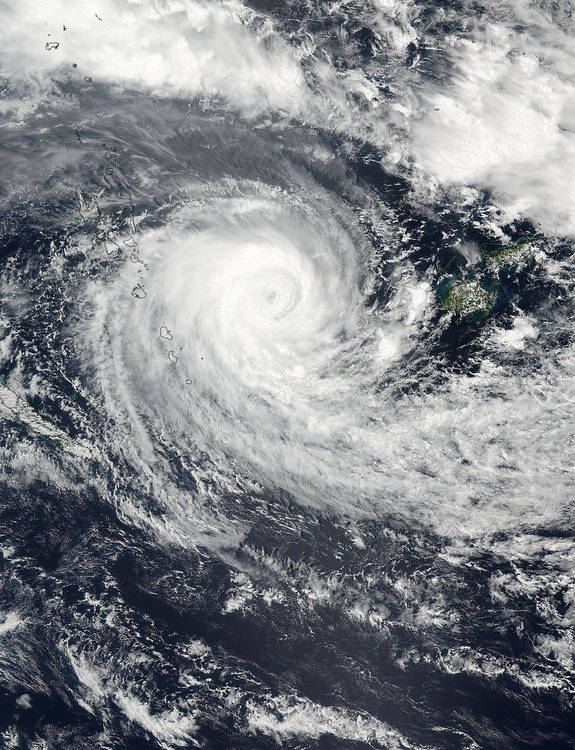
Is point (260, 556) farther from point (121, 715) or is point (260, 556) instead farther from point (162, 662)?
point (121, 715)

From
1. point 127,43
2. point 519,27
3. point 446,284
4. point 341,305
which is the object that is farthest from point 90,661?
point 519,27

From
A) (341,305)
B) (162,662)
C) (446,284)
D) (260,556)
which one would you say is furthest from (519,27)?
(162,662)

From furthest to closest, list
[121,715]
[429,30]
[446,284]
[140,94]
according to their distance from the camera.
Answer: [140,94]
[429,30]
[446,284]
[121,715]

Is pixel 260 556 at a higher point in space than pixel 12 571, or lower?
higher

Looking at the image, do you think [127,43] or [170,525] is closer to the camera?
[170,525]

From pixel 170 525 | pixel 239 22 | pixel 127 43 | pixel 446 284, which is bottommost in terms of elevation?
pixel 170 525

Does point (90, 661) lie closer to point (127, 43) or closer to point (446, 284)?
point (446, 284)

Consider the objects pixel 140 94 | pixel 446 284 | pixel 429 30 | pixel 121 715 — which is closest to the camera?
pixel 121 715
